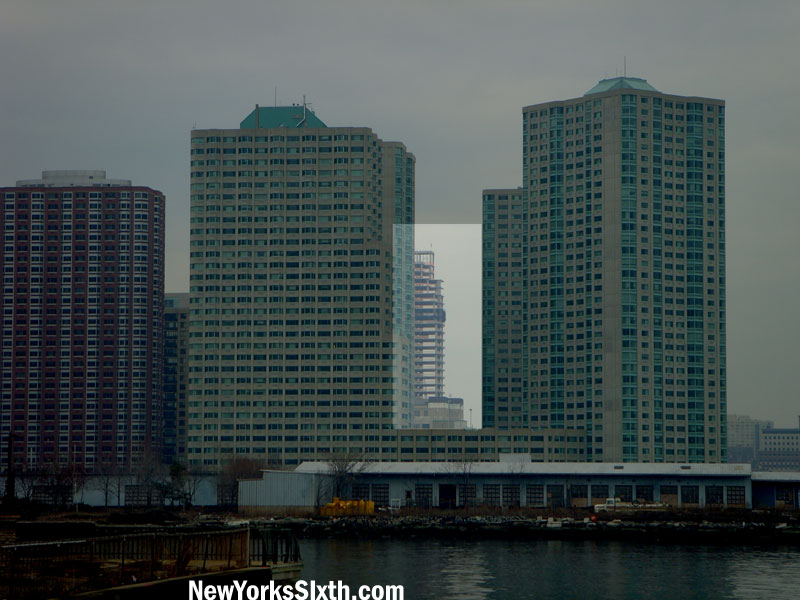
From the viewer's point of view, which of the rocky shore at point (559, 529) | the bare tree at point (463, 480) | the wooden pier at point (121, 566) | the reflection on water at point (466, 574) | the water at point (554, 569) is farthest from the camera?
the bare tree at point (463, 480)

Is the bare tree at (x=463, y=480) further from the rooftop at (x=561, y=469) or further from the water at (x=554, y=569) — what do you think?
the water at (x=554, y=569)

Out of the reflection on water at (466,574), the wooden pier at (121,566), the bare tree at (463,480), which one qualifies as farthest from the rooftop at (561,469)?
the wooden pier at (121,566)

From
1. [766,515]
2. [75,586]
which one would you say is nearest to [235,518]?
[766,515]

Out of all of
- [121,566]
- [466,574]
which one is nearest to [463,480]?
[466,574]

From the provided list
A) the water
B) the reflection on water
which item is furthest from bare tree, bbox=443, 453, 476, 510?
the reflection on water

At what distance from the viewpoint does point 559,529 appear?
145 metres

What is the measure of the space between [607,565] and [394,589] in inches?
1188

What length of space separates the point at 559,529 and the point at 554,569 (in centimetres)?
4461

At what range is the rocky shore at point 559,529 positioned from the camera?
14050cm

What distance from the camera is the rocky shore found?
14050cm

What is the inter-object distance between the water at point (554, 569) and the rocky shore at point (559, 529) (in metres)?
8.52

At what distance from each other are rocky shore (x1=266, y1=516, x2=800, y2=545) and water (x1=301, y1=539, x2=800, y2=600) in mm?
8523

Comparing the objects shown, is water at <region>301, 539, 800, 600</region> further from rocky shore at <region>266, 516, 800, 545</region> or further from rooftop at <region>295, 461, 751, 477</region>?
rooftop at <region>295, 461, 751, 477</region>

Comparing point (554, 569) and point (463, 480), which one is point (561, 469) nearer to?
point (463, 480)
